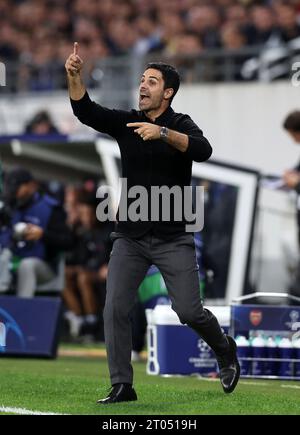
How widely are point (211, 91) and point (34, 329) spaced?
244 inches

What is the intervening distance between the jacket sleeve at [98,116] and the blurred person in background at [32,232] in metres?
5.23

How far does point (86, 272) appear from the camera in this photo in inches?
645

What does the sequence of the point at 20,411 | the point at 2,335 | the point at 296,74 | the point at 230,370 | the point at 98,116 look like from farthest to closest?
the point at 296,74 → the point at 2,335 → the point at 230,370 → the point at 98,116 → the point at 20,411

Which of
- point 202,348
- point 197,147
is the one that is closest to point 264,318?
point 202,348

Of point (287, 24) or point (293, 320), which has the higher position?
→ point (287, 24)

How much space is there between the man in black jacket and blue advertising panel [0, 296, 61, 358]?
14.5ft

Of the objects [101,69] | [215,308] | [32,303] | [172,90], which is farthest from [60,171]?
[172,90]

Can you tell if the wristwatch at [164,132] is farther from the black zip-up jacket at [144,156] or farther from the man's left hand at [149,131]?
the black zip-up jacket at [144,156]

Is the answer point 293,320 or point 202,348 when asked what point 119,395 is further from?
point 293,320

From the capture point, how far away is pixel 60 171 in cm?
1766

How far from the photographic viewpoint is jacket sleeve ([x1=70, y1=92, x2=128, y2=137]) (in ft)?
26.0

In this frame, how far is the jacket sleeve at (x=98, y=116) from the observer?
7.91 metres

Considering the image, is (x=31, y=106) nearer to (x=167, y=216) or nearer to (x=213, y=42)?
(x=213, y=42)

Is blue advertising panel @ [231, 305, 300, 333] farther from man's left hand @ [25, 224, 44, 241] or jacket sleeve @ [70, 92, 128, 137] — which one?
man's left hand @ [25, 224, 44, 241]
